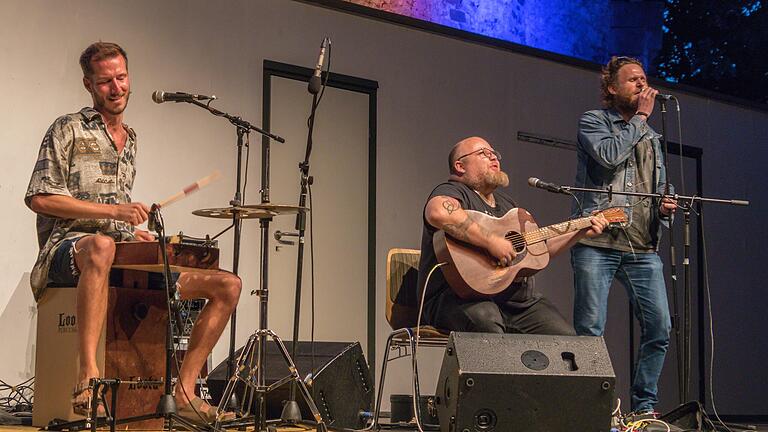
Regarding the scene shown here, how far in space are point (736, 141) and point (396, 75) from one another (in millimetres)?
3678

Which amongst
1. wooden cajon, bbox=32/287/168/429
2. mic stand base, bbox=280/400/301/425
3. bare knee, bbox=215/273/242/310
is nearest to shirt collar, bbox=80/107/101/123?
wooden cajon, bbox=32/287/168/429

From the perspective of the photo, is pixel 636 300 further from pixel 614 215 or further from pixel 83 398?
pixel 83 398

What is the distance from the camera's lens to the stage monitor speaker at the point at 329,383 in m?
4.75

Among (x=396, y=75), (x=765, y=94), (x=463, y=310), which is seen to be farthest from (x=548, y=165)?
(x=765, y=94)

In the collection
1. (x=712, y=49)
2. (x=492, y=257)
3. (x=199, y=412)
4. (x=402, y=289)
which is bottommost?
(x=199, y=412)

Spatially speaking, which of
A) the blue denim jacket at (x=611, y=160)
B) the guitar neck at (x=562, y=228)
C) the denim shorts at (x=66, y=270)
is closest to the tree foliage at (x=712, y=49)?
the blue denim jacket at (x=611, y=160)

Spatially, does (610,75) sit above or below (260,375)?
above

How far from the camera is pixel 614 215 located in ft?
16.2

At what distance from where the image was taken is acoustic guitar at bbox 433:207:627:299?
15.0 ft

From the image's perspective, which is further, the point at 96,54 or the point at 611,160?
the point at 611,160

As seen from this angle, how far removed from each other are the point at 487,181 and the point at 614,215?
66 cm

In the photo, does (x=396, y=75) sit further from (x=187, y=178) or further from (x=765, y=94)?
(x=765, y=94)

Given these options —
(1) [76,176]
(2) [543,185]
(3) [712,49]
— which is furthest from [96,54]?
(3) [712,49]

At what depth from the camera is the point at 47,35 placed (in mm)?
5605
